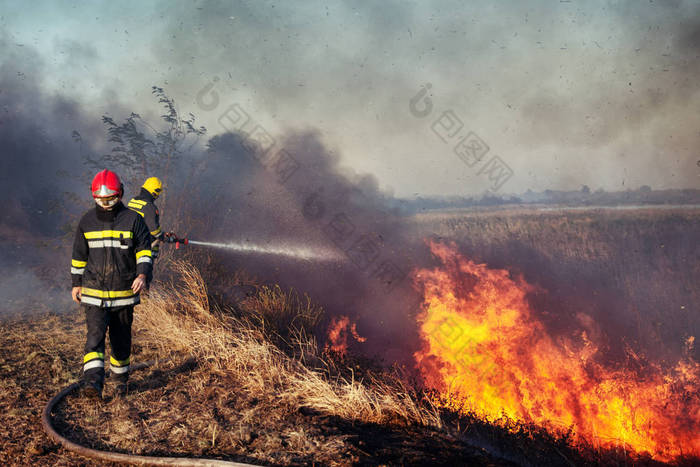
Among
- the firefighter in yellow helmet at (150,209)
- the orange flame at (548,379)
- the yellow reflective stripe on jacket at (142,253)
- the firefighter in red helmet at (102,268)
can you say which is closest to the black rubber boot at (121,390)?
the firefighter in red helmet at (102,268)

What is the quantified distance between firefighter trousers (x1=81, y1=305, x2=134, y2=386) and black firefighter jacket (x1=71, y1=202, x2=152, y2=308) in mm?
152

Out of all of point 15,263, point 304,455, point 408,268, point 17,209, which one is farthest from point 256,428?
point 17,209

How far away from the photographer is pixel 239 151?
2144cm

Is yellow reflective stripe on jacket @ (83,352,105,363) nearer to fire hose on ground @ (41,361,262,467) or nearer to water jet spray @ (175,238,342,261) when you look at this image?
fire hose on ground @ (41,361,262,467)

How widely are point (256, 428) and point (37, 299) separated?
8812mm

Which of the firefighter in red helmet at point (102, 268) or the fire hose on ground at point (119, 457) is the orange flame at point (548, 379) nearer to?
the fire hose on ground at point (119, 457)

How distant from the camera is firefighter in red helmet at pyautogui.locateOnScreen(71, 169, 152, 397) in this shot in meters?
3.71

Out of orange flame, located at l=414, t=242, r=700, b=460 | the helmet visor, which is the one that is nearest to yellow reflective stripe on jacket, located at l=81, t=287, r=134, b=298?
the helmet visor

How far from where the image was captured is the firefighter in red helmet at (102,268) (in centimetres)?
371

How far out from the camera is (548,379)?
382 inches

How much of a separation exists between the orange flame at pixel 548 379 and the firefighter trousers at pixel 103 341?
696 cm

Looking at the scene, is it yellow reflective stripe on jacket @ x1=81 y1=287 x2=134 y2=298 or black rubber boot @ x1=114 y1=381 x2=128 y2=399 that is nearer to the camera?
yellow reflective stripe on jacket @ x1=81 y1=287 x2=134 y2=298

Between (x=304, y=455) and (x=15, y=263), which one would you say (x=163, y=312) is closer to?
(x=304, y=455)

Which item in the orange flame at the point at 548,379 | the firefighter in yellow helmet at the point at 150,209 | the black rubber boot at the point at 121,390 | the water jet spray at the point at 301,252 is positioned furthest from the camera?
the water jet spray at the point at 301,252
